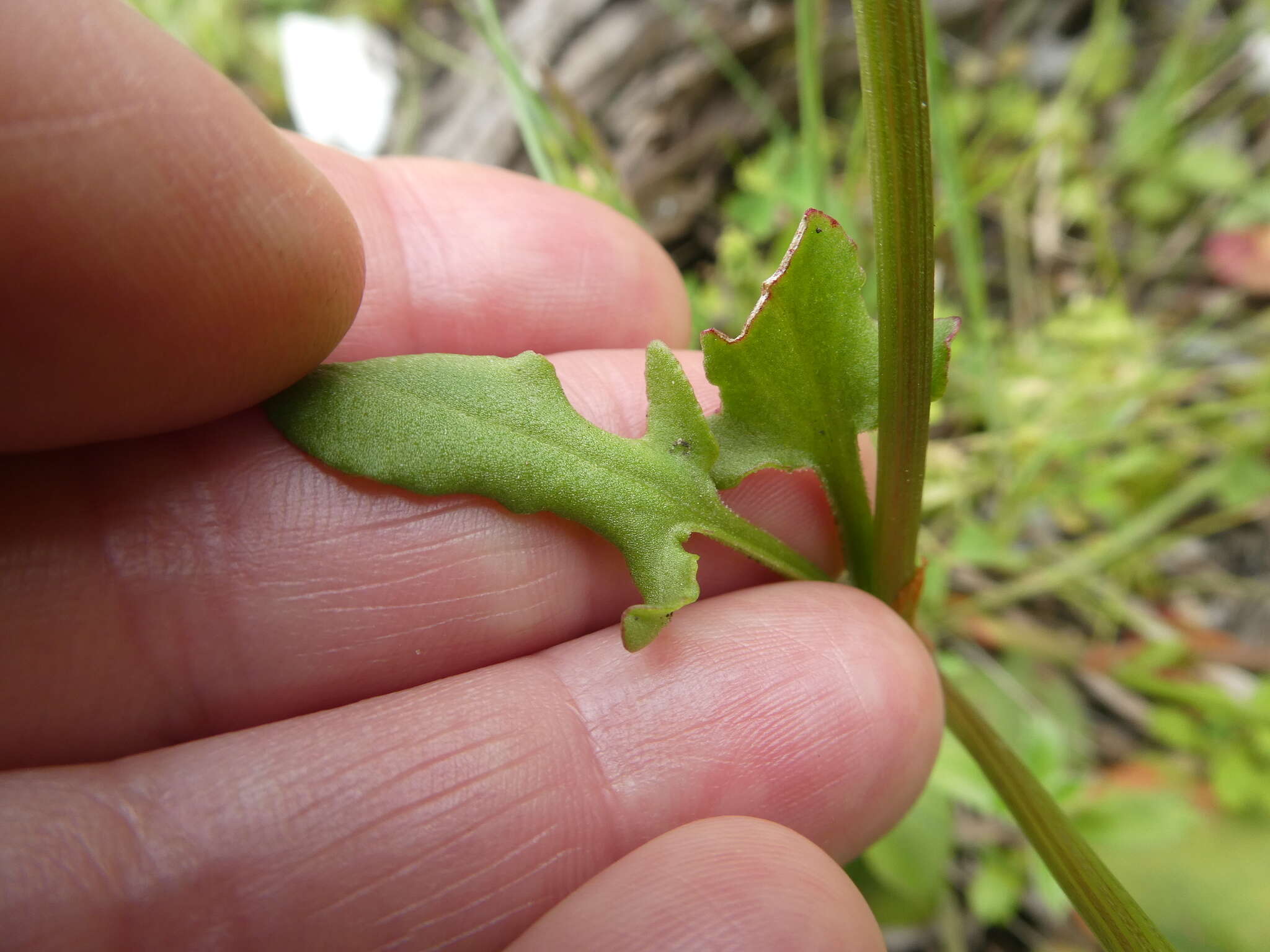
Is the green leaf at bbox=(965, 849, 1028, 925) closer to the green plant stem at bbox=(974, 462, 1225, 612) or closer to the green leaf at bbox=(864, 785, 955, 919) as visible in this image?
the green leaf at bbox=(864, 785, 955, 919)

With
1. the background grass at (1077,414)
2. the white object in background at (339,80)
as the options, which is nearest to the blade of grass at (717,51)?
the background grass at (1077,414)

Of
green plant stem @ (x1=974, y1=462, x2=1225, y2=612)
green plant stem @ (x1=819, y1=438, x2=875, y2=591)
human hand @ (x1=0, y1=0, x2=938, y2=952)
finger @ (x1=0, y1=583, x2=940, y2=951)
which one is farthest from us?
green plant stem @ (x1=974, y1=462, x2=1225, y2=612)

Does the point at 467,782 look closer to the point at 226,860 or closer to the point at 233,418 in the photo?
the point at 226,860

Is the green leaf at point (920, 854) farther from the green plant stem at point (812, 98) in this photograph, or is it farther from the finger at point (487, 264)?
the green plant stem at point (812, 98)

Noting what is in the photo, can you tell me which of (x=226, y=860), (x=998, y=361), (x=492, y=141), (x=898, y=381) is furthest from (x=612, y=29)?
(x=226, y=860)

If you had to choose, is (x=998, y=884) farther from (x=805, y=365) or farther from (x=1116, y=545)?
(x=805, y=365)

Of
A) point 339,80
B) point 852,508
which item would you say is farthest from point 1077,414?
point 339,80

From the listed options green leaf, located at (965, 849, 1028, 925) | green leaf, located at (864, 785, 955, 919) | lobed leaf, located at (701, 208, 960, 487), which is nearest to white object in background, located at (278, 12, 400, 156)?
lobed leaf, located at (701, 208, 960, 487)
